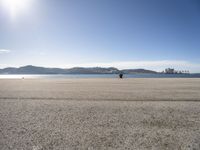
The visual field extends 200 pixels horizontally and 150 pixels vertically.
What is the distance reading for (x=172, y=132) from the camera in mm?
5414

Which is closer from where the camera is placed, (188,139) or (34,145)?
(34,145)

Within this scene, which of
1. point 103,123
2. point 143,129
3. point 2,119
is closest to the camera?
point 143,129

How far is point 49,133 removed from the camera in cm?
534

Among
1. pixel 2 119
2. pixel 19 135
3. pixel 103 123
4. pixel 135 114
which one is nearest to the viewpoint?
pixel 19 135

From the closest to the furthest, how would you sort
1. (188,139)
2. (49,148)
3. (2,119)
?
(49,148) → (188,139) → (2,119)

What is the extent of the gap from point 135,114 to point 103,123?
184 centimetres

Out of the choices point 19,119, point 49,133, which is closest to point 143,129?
point 49,133

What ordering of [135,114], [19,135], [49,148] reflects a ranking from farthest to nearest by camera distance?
[135,114]
[19,135]
[49,148]

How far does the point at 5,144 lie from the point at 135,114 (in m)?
4.86

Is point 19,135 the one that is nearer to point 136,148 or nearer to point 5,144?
point 5,144

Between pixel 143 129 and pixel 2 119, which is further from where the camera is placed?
pixel 2 119

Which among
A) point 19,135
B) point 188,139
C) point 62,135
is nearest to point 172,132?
point 188,139

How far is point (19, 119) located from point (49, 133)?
224 cm

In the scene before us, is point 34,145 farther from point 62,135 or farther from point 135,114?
point 135,114
